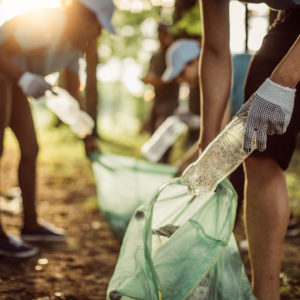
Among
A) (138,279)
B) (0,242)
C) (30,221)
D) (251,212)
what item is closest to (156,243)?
Result: (138,279)

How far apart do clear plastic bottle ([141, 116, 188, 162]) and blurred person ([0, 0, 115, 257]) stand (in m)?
0.55

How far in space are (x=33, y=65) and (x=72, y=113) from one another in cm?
48

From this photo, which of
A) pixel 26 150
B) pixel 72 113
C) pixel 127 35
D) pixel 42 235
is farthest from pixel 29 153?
pixel 127 35

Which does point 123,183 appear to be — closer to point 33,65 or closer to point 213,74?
point 33,65

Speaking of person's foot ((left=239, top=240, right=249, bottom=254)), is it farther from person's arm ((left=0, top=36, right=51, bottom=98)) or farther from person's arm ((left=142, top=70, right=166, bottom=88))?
person's arm ((left=142, top=70, right=166, bottom=88))

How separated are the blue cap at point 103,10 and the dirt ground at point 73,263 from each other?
140cm

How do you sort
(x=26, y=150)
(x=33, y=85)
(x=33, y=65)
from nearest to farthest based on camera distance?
(x=33, y=85), (x=33, y=65), (x=26, y=150)

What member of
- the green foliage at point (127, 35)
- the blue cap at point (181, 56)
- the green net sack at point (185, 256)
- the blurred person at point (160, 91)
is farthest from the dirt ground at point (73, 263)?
the green foliage at point (127, 35)

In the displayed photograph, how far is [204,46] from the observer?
1.80 metres

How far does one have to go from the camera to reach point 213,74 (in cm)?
178

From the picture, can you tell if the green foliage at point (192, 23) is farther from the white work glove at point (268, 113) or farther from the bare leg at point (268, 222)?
the white work glove at point (268, 113)

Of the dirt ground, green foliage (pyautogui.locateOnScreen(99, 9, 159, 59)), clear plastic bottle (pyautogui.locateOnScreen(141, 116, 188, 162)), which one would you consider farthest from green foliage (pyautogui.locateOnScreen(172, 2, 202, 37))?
green foliage (pyautogui.locateOnScreen(99, 9, 159, 59))

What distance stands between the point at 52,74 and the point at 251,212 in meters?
1.66

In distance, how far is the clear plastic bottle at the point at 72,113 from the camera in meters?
2.90
